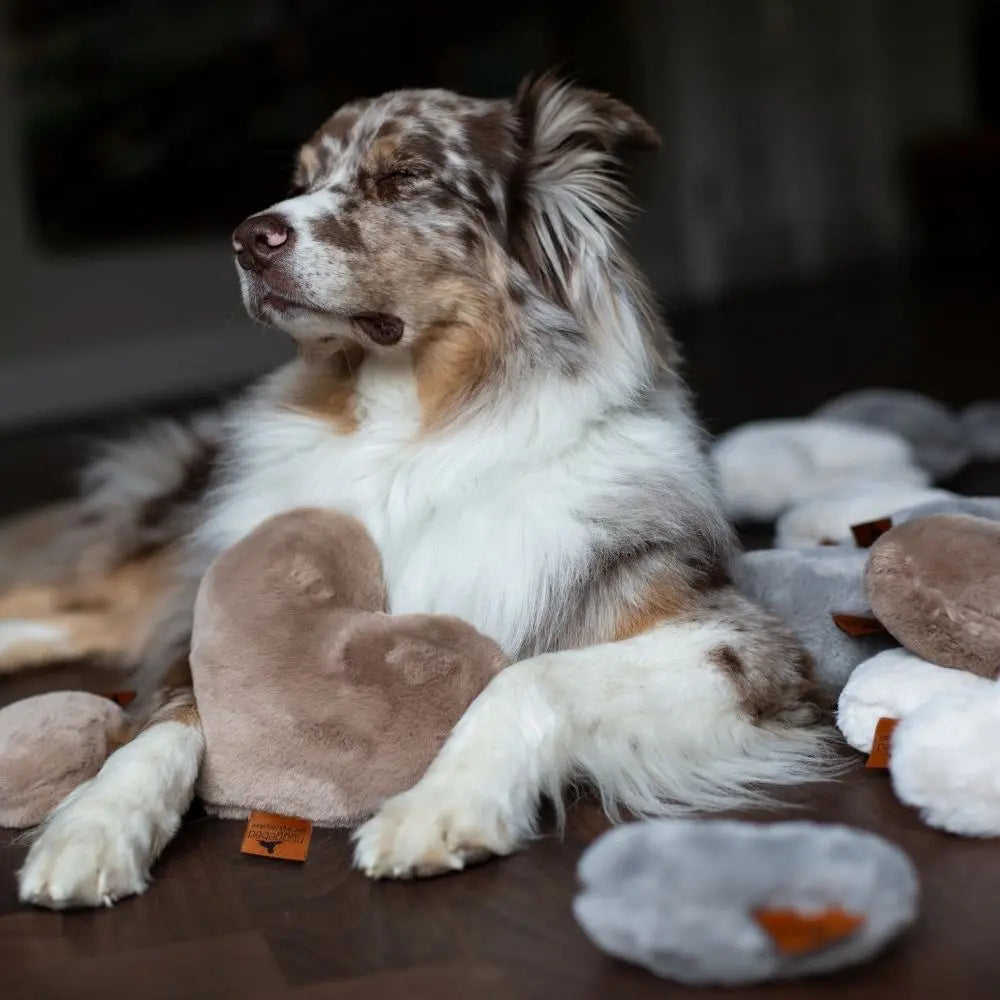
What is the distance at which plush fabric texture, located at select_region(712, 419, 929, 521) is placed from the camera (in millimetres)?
4703

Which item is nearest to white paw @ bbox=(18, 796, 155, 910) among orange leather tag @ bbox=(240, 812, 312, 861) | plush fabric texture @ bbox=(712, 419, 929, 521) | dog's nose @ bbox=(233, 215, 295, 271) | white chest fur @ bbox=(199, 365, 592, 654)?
orange leather tag @ bbox=(240, 812, 312, 861)

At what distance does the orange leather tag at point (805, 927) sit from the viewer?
1.85 m

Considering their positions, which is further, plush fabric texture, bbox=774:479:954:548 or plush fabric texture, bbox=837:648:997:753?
plush fabric texture, bbox=774:479:954:548

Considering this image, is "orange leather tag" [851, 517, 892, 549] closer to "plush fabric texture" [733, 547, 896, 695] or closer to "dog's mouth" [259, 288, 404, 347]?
"plush fabric texture" [733, 547, 896, 695]

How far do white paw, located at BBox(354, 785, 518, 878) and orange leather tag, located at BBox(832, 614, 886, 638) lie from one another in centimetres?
105

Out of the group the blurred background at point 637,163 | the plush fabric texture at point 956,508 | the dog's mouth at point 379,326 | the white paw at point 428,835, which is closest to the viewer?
the white paw at point 428,835

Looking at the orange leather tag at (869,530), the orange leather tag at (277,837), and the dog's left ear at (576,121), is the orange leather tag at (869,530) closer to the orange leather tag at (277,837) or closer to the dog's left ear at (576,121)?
the dog's left ear at (576,121)

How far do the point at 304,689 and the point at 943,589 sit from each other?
1.18 metres

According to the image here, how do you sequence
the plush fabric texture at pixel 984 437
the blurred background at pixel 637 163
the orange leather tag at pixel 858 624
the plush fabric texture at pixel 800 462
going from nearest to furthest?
the orange leather tag at pixel 858 624
the plush fabric texture at pixel 800 462
the plush fabric texture at pixel 984 437
the blurred background at pixel 637 163

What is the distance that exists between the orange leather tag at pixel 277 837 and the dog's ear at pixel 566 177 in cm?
120

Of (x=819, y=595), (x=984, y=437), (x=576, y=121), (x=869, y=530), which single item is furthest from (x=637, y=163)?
(x=819, y=595)

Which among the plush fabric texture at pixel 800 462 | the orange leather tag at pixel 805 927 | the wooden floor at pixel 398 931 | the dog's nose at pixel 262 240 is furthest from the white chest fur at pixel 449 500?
the plush fabric texture at pixel 800 462

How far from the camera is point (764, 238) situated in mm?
15023

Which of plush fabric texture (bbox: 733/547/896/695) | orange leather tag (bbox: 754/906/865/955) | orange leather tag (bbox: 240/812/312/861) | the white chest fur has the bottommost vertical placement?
plush fabric texture (bbox: 733/547/896/695)
